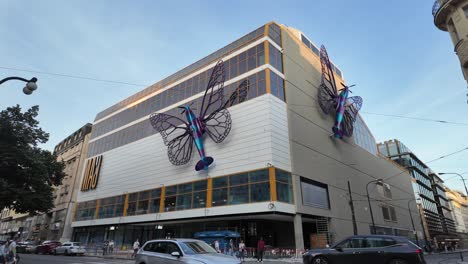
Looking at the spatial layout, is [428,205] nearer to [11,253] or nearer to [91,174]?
[91,174]

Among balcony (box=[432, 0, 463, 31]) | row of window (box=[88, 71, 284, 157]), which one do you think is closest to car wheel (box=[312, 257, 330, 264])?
row of window (box=[88, 71, 284, 157])

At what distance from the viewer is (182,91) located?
135ft

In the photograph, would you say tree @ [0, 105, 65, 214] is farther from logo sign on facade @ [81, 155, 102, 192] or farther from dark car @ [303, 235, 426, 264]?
dark car @ [303, 235, 426, 264]

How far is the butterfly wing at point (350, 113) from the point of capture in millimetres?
42000

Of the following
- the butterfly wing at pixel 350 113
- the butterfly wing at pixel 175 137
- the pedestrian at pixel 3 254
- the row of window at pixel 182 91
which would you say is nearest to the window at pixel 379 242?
the pedestrian at pixel 3 254

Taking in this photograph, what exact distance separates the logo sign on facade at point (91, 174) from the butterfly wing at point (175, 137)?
16.6 meters

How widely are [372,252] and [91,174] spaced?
162 feet

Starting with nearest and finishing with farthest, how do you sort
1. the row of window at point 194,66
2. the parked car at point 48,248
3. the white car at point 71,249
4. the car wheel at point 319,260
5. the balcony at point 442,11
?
the car wheel at point 319,260 → the balcony at point 442,11 → the white car at point 71,249 → the parked car at point 48,248 → the row of window at point 194,66

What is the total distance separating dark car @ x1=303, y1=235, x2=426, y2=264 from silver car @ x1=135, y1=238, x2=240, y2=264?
5.36m

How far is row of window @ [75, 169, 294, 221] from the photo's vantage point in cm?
2792

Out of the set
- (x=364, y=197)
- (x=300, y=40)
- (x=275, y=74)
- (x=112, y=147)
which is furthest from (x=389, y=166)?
(x=112, y=147)

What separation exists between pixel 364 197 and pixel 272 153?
74.5 feet

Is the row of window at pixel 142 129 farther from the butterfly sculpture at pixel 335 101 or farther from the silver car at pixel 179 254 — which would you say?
the silver car at pixel 179 254

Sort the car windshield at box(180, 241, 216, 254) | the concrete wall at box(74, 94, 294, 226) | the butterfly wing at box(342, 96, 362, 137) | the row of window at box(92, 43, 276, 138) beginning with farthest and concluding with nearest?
the butterfly wing at box(342, 96, 362, 137) → the row of window at box(92, 43, 276, 138) → the concrete wall at box(74, 94, 294, 226) → the car windshield at box(180, 241, 216, 254)
